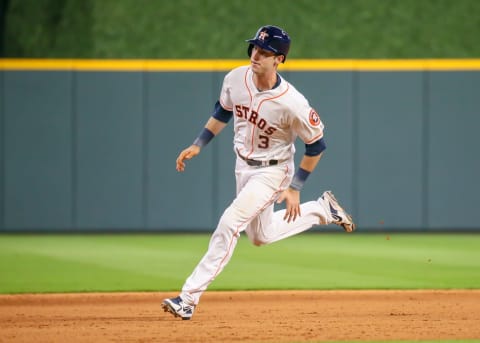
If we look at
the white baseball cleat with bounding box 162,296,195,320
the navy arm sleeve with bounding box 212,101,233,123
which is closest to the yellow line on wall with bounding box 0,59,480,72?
the navy arm sleeve with bounding box 212,101,233,123

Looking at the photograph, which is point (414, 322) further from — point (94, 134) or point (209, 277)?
point (94, 134)

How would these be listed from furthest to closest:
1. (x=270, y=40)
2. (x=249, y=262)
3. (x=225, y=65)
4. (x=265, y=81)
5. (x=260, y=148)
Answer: (x=225, y=65), (x=249, y=262), (x=260, y=148), (x=265, y=81), (x=270, y=40)

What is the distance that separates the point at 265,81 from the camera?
7.21m

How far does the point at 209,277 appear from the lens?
23.2ft

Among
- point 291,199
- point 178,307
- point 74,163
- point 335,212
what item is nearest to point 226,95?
point 291,199

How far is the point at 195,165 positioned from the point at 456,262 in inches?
198

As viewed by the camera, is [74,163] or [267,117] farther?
[74,163]

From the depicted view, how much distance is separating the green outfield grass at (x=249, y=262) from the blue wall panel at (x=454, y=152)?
39 cm

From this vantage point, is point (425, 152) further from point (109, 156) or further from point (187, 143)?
point (109, 156)

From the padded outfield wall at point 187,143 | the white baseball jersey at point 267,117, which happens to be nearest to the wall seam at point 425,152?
the padded outfield wall at point 187,143

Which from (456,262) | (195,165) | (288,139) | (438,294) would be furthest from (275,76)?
(195,165)

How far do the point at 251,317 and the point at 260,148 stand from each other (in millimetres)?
1261

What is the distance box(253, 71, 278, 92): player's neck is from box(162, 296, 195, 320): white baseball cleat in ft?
5.14

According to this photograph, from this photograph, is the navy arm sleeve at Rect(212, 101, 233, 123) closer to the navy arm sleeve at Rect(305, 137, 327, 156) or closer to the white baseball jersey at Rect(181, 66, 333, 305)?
the white baseball jersey at Rect(181, 66, 333, 305)
